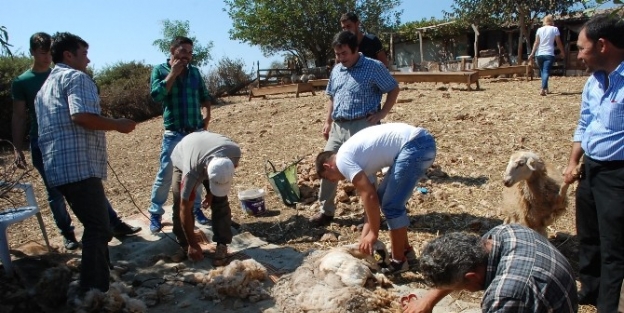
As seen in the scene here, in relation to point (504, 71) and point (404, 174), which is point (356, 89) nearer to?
point (404, 174)

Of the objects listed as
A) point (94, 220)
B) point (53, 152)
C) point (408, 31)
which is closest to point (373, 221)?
point (94, 220)

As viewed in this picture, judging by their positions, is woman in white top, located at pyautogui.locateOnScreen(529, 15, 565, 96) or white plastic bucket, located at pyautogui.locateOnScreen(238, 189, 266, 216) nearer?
white plastic bucket, located at pyautogui.locateOnScreen(238, 189, 266, 216)

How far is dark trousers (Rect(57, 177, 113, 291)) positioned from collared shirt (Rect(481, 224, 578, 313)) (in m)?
2.47

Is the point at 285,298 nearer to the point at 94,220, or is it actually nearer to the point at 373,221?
the point at 373,221

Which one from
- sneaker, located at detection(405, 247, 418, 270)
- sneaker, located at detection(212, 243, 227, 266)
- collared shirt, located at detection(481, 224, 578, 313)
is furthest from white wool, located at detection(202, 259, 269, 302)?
collared shirt, located at detection(481, 224, 578, 313)

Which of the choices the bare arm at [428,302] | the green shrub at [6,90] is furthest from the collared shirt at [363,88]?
the green shrub at [6,90]

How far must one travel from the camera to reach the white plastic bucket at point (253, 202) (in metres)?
5.56

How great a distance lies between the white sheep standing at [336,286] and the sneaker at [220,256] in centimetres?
61

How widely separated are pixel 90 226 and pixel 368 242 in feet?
6.12

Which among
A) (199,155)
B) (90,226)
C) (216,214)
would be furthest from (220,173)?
(90,226)

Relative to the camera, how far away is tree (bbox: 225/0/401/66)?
29016 millimetres

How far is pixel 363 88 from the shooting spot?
15.4 ft

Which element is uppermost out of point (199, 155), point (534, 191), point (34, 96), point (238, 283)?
point (34, 96)

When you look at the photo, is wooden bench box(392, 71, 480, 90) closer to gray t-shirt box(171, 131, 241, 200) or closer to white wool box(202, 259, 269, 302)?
gray t-shirt box(171, 131, 241, 200)
